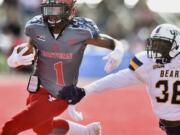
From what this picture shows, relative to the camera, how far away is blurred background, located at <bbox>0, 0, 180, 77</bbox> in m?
13.8

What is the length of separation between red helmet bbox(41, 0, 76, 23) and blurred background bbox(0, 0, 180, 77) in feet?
25.4

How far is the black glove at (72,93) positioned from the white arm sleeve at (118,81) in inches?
3.0

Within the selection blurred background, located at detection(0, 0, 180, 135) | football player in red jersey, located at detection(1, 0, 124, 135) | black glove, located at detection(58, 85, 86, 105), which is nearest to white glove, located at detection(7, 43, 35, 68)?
football player in red jersey, located at detection(1, 0, 124, 135)

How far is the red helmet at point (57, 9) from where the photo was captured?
5762 millimetres

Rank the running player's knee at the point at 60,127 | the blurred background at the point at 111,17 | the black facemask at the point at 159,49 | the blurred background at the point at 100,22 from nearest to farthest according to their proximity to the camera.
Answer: the black facemask at the point at 159,49 → the running player's knee at the point at 60,127 → the blurred background at the point at 100,22 → the blurred background at the point at 111,17

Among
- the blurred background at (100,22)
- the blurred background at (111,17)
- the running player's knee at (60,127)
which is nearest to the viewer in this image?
the running player's knee at (60,127)

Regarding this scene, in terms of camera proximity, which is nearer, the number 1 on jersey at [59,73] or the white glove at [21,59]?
the white glove at [21,59]

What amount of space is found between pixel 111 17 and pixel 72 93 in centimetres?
902

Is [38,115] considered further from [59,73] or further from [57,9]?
[57,9]

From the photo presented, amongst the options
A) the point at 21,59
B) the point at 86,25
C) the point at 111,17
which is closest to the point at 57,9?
the point at 86,25

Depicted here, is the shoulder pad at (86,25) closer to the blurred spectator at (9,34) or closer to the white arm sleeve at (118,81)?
the white arm sleeve at (118,81)

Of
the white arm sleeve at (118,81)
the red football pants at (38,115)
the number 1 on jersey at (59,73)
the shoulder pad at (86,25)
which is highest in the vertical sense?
the shoulder pad at (86,25)

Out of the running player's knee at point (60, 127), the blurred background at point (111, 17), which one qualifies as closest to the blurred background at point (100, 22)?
the blurred background at point (111, 17)

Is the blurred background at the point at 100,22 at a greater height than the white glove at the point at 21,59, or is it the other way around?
the white glove at the point at 21,59
